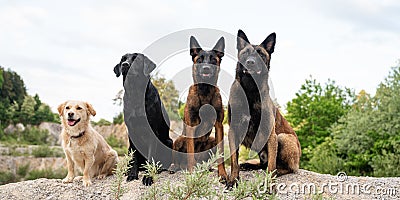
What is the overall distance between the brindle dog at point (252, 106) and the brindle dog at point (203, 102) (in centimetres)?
18

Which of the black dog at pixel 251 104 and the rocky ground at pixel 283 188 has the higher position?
the black dog at pixel 251 104

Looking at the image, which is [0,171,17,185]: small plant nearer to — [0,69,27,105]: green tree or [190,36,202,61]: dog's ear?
[0,69,27,105]: green tree

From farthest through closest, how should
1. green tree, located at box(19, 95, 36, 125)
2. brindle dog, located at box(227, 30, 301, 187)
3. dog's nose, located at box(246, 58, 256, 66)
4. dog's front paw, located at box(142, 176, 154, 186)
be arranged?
green tree, located at box(19, 95, 36, 125)
dog's front paw, located at box(142, 176, 154, 186)
brindle dog, located at box(227, 30, 301, 187)
dog's nose, located at box(246, 58, 256, 66)

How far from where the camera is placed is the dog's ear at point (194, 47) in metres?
5.41

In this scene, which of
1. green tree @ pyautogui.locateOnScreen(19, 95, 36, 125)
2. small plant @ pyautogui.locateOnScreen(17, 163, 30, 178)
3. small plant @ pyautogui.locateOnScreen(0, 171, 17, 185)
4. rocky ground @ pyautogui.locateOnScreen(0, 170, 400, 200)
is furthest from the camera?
green tree @ pyautogui.locateOnScreen(19, 95, 36, 125)

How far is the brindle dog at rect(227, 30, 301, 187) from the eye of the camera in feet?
17.0

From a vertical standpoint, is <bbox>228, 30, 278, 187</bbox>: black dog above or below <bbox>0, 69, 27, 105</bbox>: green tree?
below

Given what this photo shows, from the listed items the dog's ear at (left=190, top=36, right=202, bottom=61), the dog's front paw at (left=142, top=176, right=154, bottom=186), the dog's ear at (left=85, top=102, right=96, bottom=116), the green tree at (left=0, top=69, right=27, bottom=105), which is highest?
the green tree at (left=0, top=69, right=27, bottom=105)

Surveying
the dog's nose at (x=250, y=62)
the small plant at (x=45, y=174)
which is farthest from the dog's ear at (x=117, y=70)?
the small plant at (x=45, y=174)

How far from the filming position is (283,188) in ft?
18.7

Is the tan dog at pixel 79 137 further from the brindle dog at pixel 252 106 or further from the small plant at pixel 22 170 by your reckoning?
the small plant at pixel 22 170

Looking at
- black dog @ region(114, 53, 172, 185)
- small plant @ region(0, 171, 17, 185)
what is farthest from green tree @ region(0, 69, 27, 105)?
black dog @ region(114, 53, 172, 185)

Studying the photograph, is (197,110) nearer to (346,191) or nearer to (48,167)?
(346,191)

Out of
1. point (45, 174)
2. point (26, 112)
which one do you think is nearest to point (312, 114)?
point (45, 174)
